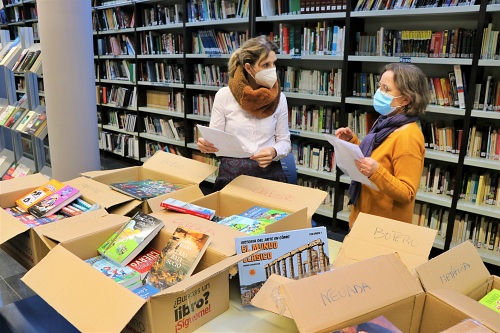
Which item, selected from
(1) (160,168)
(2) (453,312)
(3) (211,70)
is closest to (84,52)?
(1) (160,168)

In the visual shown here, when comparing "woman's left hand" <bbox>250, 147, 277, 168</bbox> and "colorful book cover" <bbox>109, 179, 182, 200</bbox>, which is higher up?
"woman's left hand" <bbox>250, 147, 277, 168</bbox>

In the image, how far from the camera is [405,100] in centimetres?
184

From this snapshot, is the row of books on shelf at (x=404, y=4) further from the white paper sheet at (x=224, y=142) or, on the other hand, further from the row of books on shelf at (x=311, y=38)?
the white paper sheet at (x=224, y=142)

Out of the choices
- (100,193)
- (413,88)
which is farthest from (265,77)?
(100,193)

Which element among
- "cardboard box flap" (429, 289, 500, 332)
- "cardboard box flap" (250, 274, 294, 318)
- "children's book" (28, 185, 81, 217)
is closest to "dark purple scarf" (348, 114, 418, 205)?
"cardboard box flap" (429, 289, 500, 332)

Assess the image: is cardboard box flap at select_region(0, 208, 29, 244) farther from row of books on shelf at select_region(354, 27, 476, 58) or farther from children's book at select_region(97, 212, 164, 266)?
row of books on shelf at select_region(354, 27, 476, 58)

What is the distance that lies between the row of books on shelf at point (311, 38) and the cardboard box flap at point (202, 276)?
9.14ft

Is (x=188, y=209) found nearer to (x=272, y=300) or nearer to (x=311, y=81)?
(x=272, y=300)

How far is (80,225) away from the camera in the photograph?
1.41 m

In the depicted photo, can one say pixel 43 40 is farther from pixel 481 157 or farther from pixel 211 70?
pixel 481 157

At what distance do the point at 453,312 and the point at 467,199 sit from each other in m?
2.41

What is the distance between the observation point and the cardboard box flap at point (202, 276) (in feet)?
3.20

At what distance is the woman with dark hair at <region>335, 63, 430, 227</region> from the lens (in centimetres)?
171

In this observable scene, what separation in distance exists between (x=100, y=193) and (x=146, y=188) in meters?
0.20
